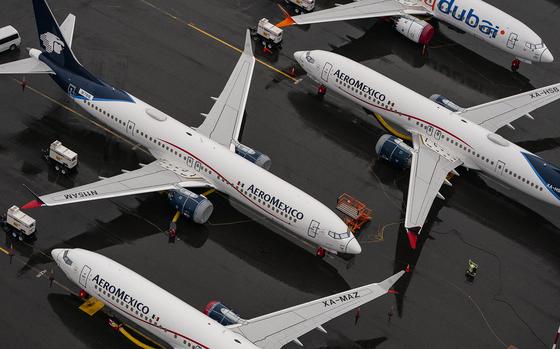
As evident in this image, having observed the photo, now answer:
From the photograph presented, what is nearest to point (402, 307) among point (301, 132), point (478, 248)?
point (478, 248)

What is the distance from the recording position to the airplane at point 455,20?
111 m

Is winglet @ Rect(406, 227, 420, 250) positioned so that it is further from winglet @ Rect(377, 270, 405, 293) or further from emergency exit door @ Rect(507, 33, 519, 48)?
emergency exit door @ Rect(507, 33, 519, 48)

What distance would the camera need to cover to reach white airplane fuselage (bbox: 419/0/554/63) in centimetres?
11062

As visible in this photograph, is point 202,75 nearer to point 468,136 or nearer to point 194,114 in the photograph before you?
point 194,114

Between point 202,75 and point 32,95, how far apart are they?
1712 centimetres

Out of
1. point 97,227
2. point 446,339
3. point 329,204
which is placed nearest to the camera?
point 446,339

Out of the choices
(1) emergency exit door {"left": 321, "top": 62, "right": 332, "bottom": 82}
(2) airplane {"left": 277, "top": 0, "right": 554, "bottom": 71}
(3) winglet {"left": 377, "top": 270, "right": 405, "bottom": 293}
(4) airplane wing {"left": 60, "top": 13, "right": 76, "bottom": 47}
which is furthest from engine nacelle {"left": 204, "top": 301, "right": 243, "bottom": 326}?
(2) airplane {"left": 277, "top": 0, "right": 554, "bottom": 71}

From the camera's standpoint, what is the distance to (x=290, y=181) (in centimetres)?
9462

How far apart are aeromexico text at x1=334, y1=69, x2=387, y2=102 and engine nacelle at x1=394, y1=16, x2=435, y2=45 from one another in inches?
593

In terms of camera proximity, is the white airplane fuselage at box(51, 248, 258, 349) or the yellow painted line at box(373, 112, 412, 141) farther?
the yellow painted line at box(373, 112, 412, 141)

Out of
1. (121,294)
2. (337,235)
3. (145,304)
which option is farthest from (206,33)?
(145,304)

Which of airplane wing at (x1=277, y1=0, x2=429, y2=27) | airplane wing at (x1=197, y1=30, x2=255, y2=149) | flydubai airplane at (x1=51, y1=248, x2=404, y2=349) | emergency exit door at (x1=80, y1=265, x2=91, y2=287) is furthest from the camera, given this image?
airplane wing at (x1=277, y1=0, x2=429, y2=27)

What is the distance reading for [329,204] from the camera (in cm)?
9288

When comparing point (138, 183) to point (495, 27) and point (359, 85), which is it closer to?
point (359, 85)
